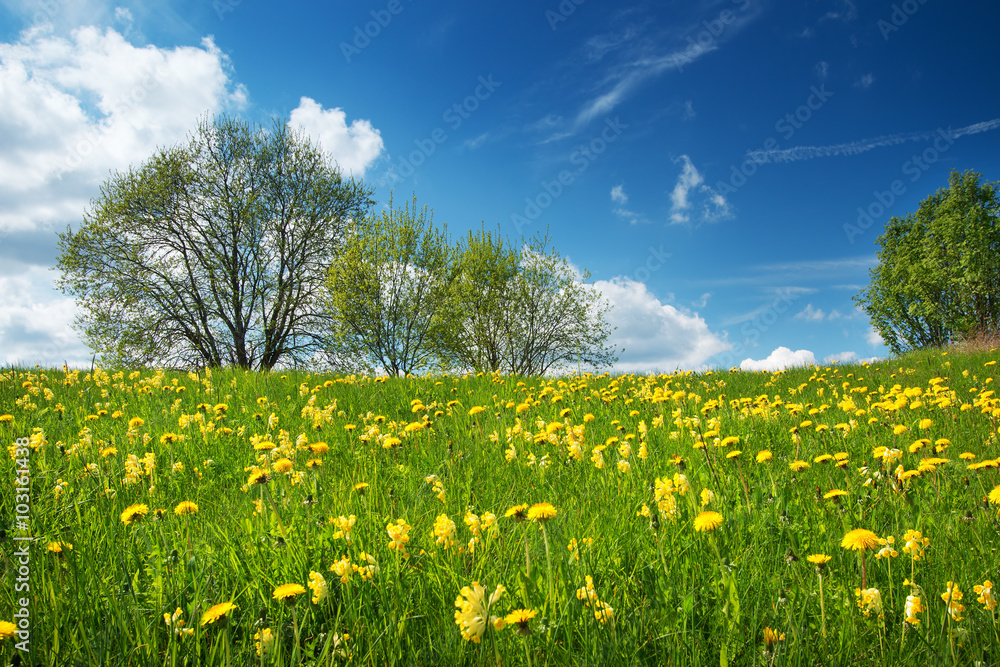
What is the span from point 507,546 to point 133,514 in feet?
6.27

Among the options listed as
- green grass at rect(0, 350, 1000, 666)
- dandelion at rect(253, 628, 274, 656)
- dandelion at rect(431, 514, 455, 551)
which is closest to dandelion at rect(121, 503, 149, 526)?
green grass at rect(0, 350, 1000, 666)

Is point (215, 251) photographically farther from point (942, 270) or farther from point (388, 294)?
point (942, 270)

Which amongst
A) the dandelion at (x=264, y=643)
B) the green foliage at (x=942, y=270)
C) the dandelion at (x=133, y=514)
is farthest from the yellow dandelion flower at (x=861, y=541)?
the green foliage at (x=942, y=270)

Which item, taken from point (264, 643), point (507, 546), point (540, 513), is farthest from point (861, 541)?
point (264, 643)

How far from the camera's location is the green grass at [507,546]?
1658 millimetres

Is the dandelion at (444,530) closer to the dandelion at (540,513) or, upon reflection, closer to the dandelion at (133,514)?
the dandelion at (540,513)

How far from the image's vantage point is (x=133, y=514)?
8.50 ft

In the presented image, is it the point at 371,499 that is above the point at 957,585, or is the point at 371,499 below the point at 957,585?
above

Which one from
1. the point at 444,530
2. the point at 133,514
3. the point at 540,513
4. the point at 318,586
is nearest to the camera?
the point at 318,586

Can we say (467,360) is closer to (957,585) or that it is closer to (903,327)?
(957,585)

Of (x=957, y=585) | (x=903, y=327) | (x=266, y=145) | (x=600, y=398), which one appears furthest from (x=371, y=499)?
(x=903, y=327)

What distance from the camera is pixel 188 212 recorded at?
26.1 metres

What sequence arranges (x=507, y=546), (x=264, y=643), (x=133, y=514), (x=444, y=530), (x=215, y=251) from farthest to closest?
(x=215, y=251) < (x=133, y=514) < (x=507, y=546) < (x=444, y=530) < (x=264, y=643)

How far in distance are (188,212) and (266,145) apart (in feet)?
17.4
